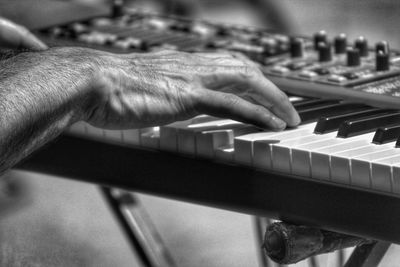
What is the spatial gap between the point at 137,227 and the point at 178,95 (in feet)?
3.78

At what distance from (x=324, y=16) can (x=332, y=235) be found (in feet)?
20.1

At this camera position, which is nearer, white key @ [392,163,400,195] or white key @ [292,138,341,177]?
white key @ [392,163,400,195]

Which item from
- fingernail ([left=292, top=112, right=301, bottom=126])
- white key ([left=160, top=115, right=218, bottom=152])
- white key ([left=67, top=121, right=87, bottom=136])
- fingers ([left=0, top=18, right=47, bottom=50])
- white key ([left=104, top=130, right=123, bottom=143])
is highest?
fingernail ([left=292, top=112, right=301, bottom=126])

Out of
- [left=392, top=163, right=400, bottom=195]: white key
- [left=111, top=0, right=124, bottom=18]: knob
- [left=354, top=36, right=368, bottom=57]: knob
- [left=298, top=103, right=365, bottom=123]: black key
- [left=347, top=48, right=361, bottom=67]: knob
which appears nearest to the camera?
[left=392, top=163, right=400, bottom=195]: white key

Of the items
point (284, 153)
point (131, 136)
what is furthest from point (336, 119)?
point (131, 136)

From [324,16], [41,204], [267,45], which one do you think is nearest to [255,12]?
[41,204]

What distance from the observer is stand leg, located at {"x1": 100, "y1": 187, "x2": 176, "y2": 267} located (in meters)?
→ 2.72

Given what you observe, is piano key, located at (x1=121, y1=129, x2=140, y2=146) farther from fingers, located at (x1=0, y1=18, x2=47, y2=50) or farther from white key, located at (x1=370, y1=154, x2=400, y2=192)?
white key, located at (x1=370, y1=154, x2=400, y2=192)

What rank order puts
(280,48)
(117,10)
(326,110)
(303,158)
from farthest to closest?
1. (117,10)
2. (280,48)
3. (326,110)
4. (303,158)

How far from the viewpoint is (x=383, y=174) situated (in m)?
1.49

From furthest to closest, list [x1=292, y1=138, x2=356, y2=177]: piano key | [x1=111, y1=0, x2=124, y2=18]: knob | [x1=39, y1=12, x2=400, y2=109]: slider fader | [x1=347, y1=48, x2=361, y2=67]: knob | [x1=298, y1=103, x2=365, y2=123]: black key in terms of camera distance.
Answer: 1. [x1=111, y1=0, x2=124, y2=18]: knob
2. [x1=347, y1=48, x2=361, y2=67]: knob
3. [x1=39, y1=12, x2=400, y2=109]: slider fader
4. [x1=298, y1=103, x2=365, y2=123]: black key
5. [x1=292, y1=138, x2=356, y2=177]: piano key

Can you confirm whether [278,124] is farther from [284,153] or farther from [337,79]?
[337,79]

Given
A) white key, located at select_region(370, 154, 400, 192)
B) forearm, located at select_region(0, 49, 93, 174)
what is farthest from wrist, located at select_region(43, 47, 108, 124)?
white key, located at select_region(370, 154, 400, 192)

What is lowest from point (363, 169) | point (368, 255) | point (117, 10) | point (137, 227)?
point (137, 227)
